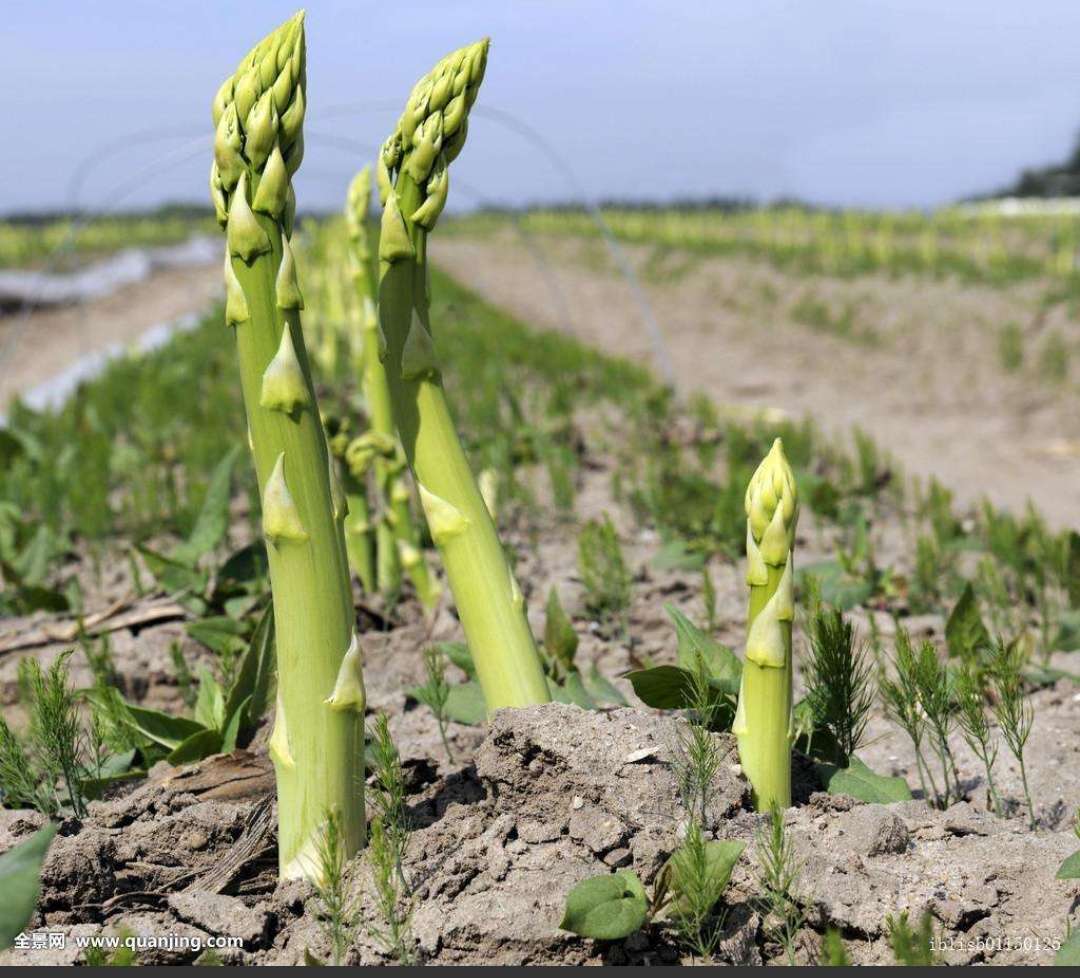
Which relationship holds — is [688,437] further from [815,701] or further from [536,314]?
[536,314]

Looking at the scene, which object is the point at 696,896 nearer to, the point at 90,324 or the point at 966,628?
the point at 966,628

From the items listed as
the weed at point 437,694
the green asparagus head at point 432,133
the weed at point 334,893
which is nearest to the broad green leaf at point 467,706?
the weed at point 437,694

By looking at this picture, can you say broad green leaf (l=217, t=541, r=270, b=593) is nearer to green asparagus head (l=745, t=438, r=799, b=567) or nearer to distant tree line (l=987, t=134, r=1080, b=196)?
green asparagus head (l=745, t=438, r=799, b=567)

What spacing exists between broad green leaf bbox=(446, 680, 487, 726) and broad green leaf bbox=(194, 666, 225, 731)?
0.43 m

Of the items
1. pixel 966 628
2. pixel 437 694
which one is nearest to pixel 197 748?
pixel 437 694

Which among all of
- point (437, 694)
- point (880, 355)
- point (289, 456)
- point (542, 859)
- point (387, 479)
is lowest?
point (880, 355)

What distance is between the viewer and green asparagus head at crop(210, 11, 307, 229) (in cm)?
159

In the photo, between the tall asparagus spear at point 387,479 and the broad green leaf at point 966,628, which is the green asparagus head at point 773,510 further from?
the tall asparagus spear at point 387,479

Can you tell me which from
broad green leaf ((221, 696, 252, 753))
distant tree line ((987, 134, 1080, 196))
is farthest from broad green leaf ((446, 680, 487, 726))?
distant tree line ((987, 134, 1080, 196))

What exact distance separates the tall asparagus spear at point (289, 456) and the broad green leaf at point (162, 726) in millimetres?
487

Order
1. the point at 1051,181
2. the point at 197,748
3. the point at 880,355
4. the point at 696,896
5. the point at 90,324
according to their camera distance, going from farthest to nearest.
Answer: the point at 1051,181, the point at 90,324, the point at 880,355, the point at 197,748, the point at 696,896

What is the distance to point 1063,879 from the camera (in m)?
1.64

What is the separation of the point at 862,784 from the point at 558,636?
0.77 meters

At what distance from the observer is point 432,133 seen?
171cm
